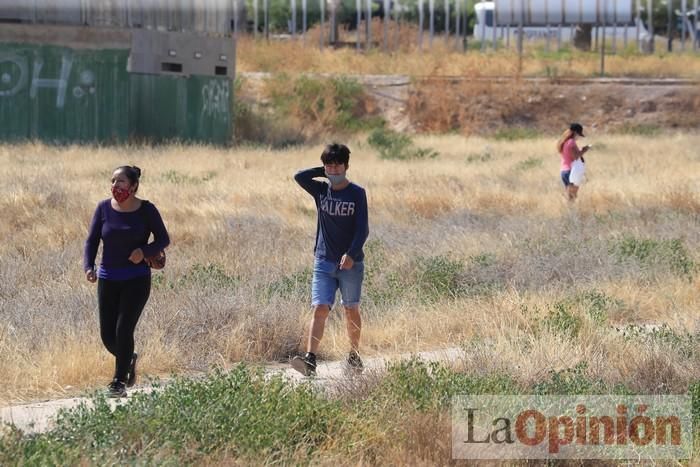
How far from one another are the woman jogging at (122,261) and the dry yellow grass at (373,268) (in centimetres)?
50

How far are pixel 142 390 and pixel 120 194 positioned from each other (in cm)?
118

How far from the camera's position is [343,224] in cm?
782

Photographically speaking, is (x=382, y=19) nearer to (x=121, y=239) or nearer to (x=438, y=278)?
(x=438, y=278)

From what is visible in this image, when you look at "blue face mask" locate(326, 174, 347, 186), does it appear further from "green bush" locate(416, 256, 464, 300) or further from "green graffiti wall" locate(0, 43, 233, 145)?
"green graffiti wall" locate(0, 43, 233, 145)

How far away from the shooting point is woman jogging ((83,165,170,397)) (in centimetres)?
704

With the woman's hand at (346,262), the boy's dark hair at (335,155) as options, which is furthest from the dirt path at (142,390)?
the boy's dark hair at (335,155)

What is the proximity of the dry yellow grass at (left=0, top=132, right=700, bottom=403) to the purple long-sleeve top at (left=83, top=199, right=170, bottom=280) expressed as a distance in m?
0.86

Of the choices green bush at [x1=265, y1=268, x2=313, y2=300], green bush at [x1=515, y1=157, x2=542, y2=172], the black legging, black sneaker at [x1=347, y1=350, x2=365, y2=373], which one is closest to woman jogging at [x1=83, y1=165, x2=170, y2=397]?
the black legging

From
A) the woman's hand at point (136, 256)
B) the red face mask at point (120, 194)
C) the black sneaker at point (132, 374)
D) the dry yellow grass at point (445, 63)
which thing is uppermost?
the dry yellow grass at point (445, 63)

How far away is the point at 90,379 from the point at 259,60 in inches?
1436

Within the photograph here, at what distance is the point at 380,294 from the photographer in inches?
408

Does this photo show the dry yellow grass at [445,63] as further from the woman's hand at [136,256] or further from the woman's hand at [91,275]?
the woman's hand at [136,256]

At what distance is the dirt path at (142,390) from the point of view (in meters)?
6.39

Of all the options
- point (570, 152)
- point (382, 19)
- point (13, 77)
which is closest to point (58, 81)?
point (13, 77)
